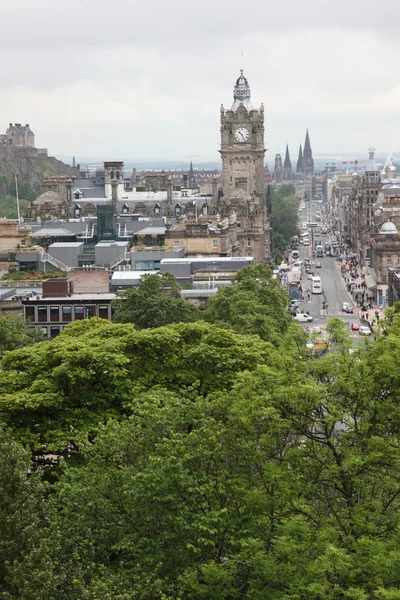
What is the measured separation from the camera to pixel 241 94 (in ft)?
647

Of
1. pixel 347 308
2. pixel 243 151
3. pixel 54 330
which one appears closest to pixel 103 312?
pixel 54 330

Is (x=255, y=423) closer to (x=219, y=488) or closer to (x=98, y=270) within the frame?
(x=219, y=488)

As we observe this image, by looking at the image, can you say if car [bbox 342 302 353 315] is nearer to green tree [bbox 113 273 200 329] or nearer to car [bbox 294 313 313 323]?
car [bbox 294 313 313 323]

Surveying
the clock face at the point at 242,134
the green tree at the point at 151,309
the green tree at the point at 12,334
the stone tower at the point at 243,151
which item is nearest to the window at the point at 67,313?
the green tree at the point at 151,309

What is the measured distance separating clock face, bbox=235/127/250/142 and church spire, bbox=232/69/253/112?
178 inches

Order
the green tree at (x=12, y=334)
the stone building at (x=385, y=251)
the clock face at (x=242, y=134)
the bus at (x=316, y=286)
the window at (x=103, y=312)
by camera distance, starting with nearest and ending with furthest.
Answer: the green tree at (x=12, y=334) → the window at (x=103, y=312) → the bus at (x=316, y=286) → the stone building at (x=385, y=251) → the clock face at (x=242, y=134)

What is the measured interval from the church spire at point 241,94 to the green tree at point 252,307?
300 feet

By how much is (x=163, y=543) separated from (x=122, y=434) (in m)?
5.73

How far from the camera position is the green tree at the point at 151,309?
94.6 meters

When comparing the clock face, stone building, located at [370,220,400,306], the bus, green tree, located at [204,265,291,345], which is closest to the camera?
green tree, located at [204,265,291,345]

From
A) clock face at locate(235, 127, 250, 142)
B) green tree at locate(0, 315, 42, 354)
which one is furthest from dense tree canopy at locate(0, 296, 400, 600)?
clock face at locate(235, 127, 250, 142)

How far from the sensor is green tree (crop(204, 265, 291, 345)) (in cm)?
8762

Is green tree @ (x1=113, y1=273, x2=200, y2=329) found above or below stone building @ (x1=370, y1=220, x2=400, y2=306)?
above

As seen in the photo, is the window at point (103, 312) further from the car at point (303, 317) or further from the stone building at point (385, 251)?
the stone building at point (385, 251)
